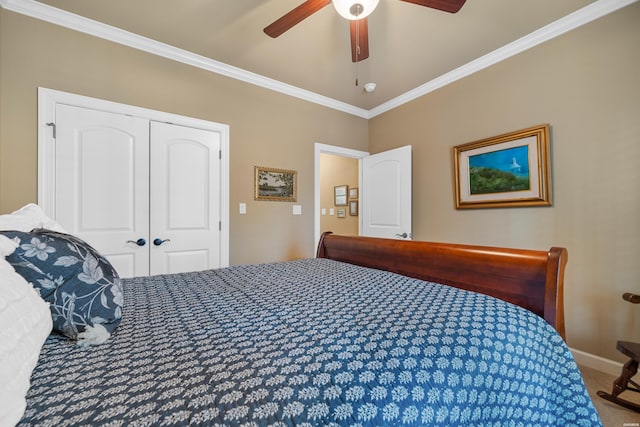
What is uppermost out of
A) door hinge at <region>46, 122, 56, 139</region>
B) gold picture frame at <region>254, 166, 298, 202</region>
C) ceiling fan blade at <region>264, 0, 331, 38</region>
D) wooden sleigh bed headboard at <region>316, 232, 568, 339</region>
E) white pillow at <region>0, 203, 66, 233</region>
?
ceiling fan blade at <region>264, 0, 331, 38</region>

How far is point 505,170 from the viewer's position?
2504mm

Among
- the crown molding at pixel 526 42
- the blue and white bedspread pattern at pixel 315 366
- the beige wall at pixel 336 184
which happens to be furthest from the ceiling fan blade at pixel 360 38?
the beige wall at pixel 336 184

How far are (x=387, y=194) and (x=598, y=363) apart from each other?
2.37 metres

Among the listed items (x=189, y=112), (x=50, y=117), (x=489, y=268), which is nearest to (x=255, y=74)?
(x=189, y=112)

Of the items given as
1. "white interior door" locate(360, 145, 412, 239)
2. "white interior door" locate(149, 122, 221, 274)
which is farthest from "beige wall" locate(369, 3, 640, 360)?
"white interior door" locate(149, 122, 221, 274)

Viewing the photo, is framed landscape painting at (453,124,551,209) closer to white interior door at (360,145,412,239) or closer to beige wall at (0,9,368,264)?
white interior door at (360,145,412,239)

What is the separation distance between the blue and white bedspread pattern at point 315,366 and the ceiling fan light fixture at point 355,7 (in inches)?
65.4

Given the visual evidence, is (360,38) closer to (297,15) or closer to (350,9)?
(350,9)

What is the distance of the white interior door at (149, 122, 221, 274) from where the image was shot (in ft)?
8.01

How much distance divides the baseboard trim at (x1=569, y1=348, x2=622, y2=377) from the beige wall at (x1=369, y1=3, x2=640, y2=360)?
0.04 m

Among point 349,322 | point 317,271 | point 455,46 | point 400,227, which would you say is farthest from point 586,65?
point 349,322

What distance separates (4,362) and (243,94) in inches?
115

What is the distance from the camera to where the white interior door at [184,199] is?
244 centimetres

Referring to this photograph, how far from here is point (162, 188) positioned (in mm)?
2467
